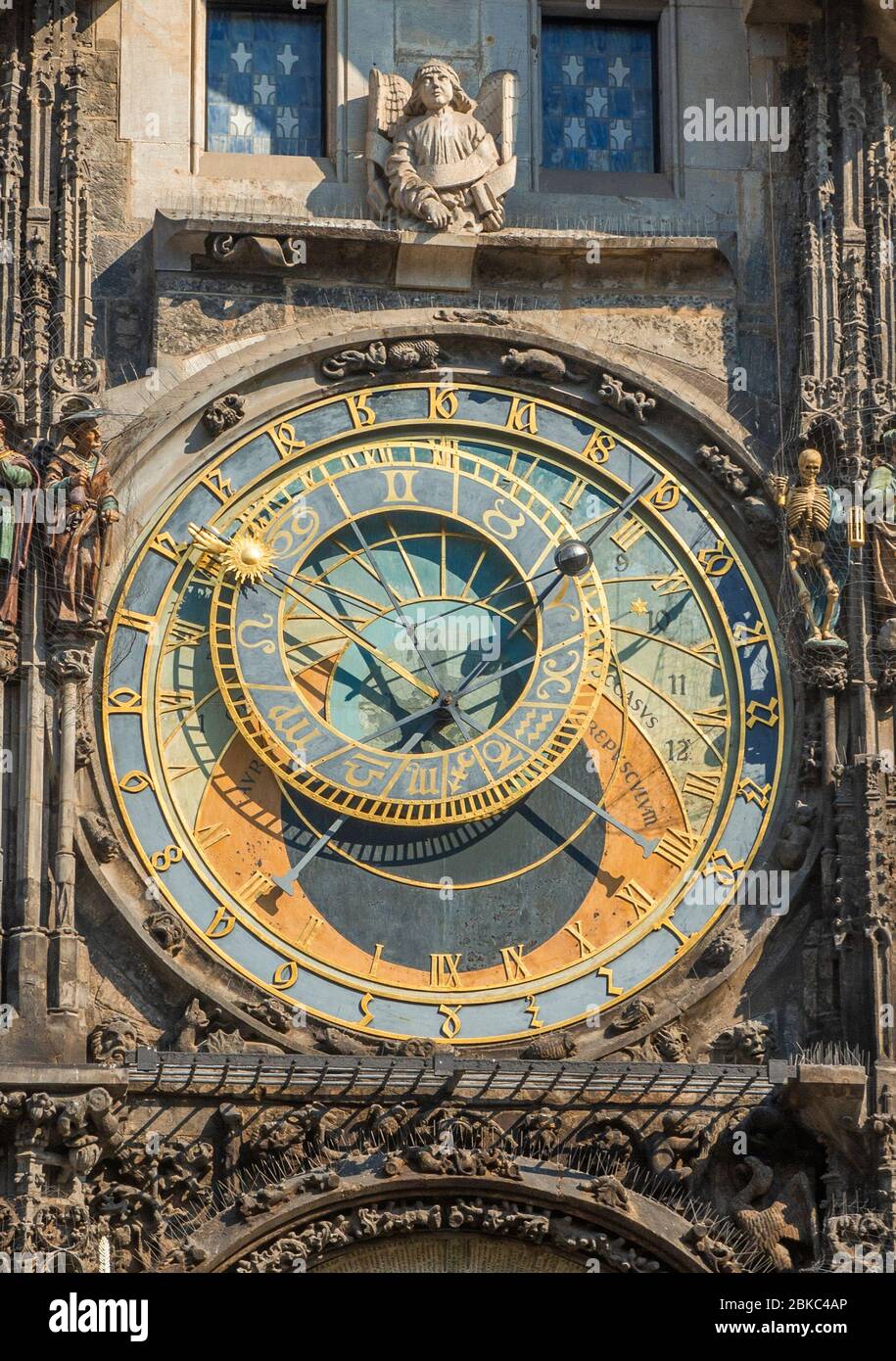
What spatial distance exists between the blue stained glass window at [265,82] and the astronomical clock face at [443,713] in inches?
65.5

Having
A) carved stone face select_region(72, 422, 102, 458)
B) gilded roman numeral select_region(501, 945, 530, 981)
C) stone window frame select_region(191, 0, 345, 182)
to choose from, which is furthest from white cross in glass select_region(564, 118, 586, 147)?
gilded roman numeral select_region(501, 945, 530, 981)

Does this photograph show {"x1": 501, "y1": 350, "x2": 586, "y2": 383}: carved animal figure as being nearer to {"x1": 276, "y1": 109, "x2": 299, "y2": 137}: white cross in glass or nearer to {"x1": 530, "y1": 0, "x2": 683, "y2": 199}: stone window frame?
{"x1": 530, "y1": 0, "x2": 683, "y2": 199}: stone window frame

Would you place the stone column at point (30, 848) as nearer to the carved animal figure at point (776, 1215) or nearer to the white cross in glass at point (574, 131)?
the carved animal figure at point (776, 1215)

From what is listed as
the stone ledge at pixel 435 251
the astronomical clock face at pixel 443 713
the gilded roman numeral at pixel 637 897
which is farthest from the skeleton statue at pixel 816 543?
the gilded roman numeral at pixel 637 897

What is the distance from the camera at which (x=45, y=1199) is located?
20.7 m

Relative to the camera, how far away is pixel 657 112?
23.9m

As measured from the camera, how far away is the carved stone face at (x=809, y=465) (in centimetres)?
2266

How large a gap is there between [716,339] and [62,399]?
12.0 ft

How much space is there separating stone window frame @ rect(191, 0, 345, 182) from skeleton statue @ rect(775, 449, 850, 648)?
3.11 meters

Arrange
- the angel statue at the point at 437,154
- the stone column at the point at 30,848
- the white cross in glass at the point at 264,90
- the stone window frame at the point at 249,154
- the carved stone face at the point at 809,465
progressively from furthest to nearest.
Result: 1. the white cross in glass at the point at 264,90
2. the stone window frame at the point at 249,154
3. the angel statue at the point at 437,154
4. the carved stone face at the point at 809,465
5. the stone column at the point at 30,848

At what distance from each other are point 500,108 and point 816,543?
3.01m

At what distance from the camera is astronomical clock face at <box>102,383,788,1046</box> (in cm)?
2191
